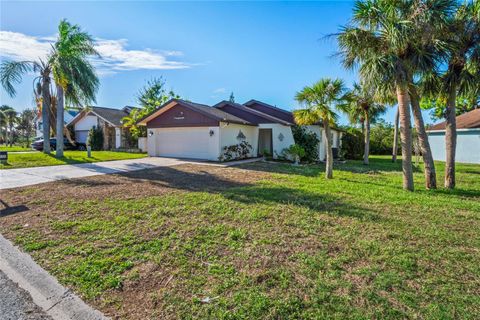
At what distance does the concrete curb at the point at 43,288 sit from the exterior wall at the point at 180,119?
12.6 meters

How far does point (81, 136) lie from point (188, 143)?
17557mm

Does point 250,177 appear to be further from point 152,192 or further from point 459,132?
point 459,132

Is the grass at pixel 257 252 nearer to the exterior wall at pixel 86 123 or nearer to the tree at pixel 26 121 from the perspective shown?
the exterior wall at pixel 86 123

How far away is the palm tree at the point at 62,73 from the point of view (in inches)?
608

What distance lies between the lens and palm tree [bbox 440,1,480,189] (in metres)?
8.18

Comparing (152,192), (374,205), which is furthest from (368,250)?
(152,192)

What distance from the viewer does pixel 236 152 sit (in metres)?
17.3

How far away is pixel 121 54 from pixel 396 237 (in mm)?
18430

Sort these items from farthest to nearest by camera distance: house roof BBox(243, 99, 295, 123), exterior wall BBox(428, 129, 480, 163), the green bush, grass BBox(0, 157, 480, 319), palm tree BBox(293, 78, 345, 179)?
1. the green bush
2. exterior wall BBox(428, 129, 480, 163)
3. house roof BBox(243, 99, 295, 123)
4. palm tree BBox(293, 78, 345, 179)
5. grass BBox(0, 157, 480, 319)

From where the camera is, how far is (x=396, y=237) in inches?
171

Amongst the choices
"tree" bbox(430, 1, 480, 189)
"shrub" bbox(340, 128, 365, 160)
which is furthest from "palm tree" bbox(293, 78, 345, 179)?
"shrub" bbox(340, 128, 365, 160)

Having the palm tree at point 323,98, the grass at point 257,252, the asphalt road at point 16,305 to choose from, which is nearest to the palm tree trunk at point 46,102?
the grass at point 257,252

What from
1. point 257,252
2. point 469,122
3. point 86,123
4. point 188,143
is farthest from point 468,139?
point 86,123

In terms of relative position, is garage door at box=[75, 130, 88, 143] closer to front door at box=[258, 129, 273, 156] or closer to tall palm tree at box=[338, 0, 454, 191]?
front door at box=[258, 129, 273, 156]
